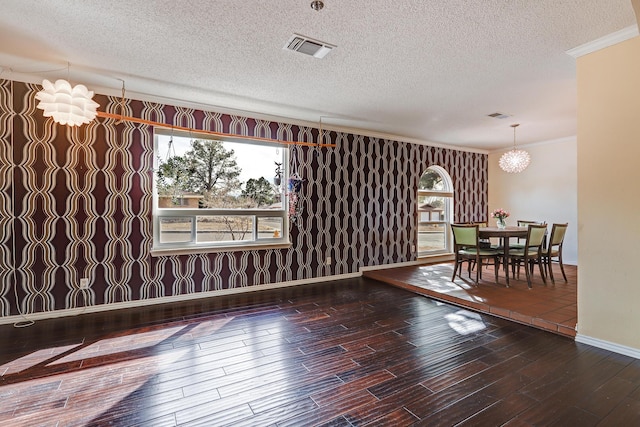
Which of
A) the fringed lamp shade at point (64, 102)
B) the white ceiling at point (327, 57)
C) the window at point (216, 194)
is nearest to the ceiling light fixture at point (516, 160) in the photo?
the white ceiling at point (327, 57)

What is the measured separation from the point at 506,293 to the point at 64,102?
17.4 feet

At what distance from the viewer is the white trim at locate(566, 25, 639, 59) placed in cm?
249

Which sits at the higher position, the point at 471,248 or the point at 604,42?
the point at 604,42

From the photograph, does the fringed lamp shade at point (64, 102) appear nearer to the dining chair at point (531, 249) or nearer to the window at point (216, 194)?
the window at point (216, 194)

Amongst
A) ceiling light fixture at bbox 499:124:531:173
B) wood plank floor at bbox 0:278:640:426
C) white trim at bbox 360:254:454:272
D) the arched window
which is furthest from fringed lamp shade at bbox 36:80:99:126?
ceiling light fixture at bbox 499:124:531:173

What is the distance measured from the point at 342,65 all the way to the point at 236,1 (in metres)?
1.26

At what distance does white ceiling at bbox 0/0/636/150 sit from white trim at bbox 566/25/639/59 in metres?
0.06

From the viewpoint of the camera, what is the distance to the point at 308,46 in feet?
9.12

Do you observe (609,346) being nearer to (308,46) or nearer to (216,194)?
(308,46)

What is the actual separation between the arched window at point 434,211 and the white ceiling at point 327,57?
2.37 m

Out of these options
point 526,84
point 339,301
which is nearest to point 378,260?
point 339,301

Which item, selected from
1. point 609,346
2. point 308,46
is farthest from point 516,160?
point 308,46

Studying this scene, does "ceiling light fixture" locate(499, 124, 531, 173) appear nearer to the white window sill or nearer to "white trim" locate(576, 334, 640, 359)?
"white trim" locate(576, 334, 640, 359)

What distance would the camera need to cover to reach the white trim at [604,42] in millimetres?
2486
